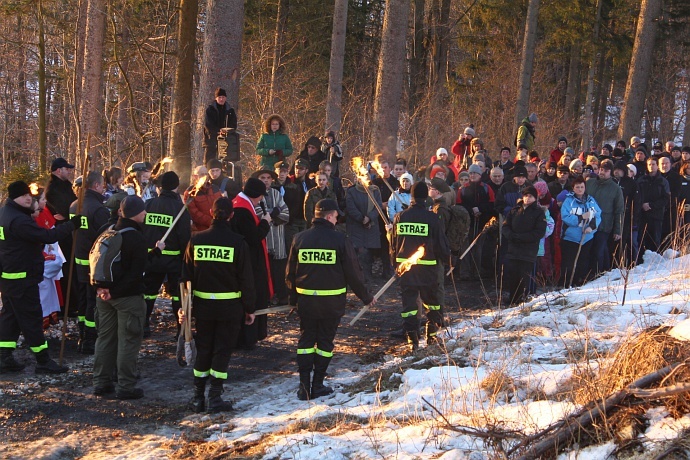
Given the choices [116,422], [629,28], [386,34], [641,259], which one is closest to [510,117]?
[629,28]

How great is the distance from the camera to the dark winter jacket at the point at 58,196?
9414 millimetres

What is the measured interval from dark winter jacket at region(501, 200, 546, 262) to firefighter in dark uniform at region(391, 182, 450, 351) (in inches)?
87.7

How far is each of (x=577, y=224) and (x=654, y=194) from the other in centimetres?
281

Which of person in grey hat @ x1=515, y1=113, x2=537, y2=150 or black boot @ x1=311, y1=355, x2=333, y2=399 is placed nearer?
black boot @ x1=311, y1=355, x2=333, y2=399

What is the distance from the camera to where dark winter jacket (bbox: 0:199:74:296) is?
7.84m

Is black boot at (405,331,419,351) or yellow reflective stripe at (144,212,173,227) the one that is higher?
yellow reflective stripe at (144,212,173,227)

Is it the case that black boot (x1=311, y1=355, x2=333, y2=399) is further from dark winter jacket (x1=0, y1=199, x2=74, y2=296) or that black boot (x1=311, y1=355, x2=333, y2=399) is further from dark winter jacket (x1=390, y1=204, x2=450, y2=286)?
dark winter jacket (x1=0, y1=199, x2=74, y2=296)

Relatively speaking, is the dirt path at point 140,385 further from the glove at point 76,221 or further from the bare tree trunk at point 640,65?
the bare tree trunk at point 640,65

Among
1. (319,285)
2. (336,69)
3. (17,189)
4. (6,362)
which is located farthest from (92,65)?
(319,285)

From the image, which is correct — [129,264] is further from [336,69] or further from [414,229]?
[336,69]

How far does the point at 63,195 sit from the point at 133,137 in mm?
17873

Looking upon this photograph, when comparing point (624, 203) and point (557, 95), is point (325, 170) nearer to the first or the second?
point (624, 203)

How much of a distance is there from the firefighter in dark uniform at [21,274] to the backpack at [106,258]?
976 millimetres

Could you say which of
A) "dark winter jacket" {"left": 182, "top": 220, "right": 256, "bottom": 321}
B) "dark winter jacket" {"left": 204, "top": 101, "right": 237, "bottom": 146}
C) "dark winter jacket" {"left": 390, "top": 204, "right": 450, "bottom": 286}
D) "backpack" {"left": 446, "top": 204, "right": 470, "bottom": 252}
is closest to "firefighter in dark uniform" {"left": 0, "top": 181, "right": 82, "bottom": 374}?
"dark winter jacket" {"left": 182, "top": 220, "right": 256, "bottom": 321}
